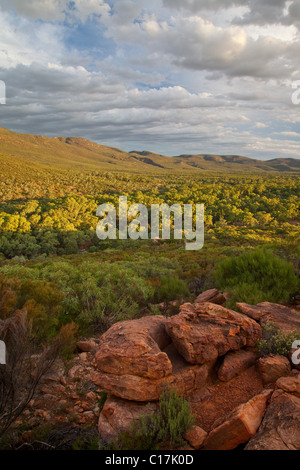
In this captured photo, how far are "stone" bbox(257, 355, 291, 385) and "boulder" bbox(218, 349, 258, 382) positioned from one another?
25cm

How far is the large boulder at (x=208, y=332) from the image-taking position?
13.0ft

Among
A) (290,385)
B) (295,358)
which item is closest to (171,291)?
(295,358)

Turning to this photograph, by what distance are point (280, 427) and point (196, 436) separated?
897mm

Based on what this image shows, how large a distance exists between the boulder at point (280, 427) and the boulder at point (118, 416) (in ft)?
3.98

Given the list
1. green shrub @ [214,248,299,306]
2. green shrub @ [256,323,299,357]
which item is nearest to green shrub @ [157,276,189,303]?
green shrub @ [214,248,299,306]

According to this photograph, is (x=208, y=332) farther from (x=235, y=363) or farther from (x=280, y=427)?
(x=280, y=427)

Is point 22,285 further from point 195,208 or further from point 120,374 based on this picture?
point 195,208

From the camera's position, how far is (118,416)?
3.22 metres

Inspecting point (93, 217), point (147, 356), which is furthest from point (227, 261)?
point (93, 217)

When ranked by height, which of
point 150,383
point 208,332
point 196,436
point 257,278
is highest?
point 208,332

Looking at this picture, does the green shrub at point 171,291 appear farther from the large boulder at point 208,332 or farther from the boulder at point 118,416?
the boulder at point 118,416

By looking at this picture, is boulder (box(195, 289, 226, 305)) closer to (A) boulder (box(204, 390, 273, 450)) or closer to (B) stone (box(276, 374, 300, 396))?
(B) stone (box(276, 374, 300, 396))

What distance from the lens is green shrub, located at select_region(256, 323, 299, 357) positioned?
4.16 meters
